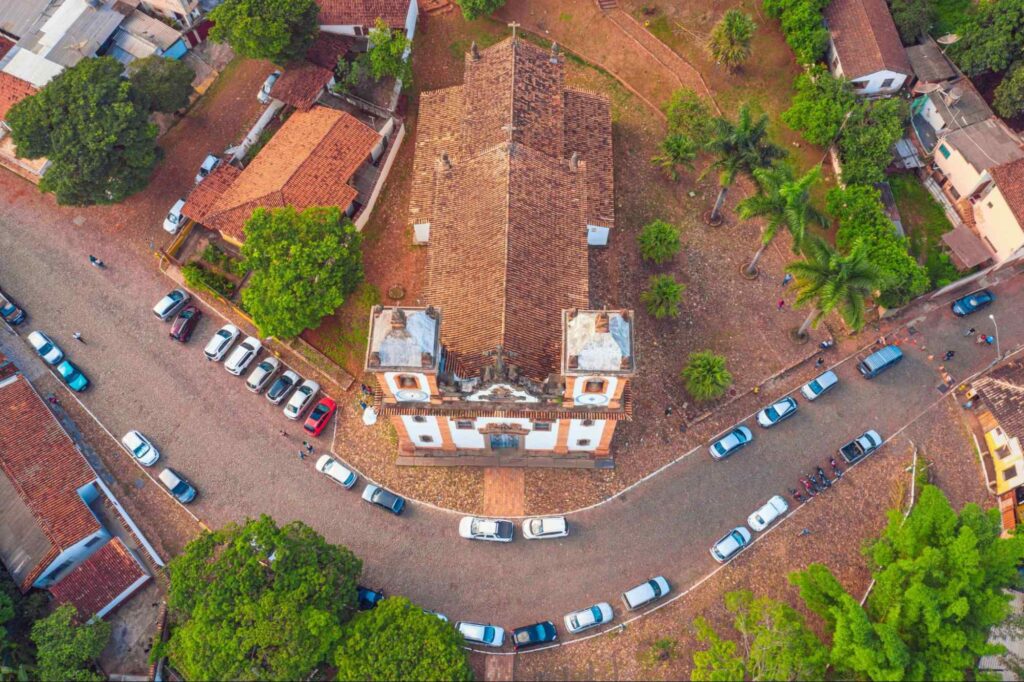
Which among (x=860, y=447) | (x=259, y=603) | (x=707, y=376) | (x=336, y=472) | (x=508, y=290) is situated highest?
(x=508, y=290)

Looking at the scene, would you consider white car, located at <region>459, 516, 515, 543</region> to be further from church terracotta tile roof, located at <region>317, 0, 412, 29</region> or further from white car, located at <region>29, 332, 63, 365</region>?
church terracotta tile roof, located at <region>317, 0, 412, 29</region>

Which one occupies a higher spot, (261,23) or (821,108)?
(821,108)

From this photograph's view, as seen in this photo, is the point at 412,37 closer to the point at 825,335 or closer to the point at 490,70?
the point at 490,70

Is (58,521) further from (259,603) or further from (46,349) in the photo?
(259,603)

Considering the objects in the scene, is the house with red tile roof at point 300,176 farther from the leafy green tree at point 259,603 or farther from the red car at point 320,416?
the leafy green tree at point 259,603

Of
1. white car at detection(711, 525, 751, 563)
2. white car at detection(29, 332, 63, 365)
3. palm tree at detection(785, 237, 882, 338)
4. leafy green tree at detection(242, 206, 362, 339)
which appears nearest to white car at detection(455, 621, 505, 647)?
white car at detection(711, 525, 751, 563)

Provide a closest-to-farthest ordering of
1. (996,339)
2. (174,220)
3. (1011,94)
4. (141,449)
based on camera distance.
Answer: (141,449) < (996,339) < (174,220) < (1011,94)

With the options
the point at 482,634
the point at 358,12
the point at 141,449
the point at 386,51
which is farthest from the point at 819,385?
the point at 141,449
